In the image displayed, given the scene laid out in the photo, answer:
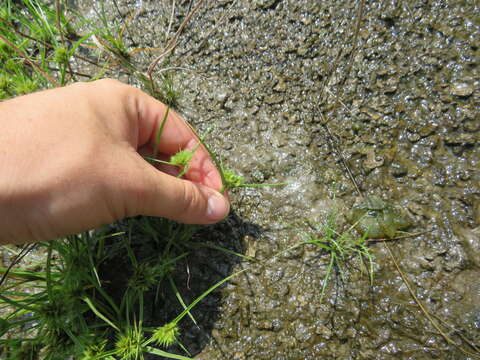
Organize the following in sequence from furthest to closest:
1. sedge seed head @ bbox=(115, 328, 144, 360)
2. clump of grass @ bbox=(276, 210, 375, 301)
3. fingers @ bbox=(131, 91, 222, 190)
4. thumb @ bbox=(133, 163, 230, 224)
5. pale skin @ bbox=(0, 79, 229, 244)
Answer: clump of grass @ bbox=(276, 210, 375, 301)
fingers @ bbox=(131, 91, 222, 190)
sedge seed head @ bbox=(115, 328, 144, 360)
thumb @ bbox=(133, 163, 230, 224)
pale skin @ bbox=(0, 79, 229, 244)

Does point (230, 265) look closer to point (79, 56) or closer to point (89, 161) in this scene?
point (89, 161)

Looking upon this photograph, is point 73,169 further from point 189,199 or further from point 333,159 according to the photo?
point 333,159

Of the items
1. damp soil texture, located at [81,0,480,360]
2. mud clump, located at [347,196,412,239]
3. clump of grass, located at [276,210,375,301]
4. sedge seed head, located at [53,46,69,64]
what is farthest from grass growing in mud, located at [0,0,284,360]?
mud clump, located at [347,196,412,239]

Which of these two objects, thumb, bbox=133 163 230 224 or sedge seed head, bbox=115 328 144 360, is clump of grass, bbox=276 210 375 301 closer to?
thumb, bbox=133 163 230 224

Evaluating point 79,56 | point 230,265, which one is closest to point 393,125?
point 230,265

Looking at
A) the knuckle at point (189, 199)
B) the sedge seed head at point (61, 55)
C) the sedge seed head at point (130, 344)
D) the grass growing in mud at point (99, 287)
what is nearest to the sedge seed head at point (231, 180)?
the grass growing in mud at point (99, 287)

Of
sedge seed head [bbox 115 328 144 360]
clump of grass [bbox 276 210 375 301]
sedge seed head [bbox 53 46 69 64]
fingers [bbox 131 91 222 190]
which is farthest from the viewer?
sedge seed head [bbox 53 46 69 64]
